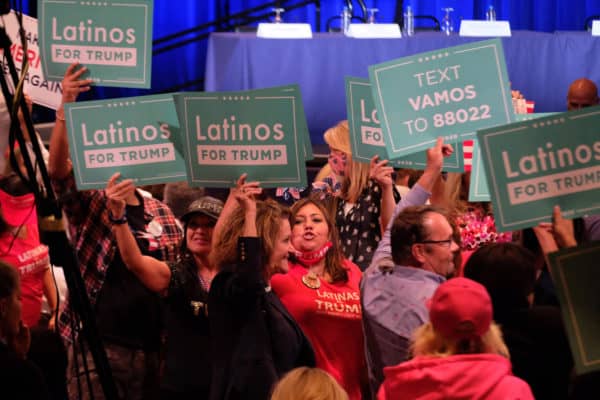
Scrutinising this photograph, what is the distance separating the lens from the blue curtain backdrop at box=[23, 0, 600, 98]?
13750 mm

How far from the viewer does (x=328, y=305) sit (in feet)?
12.4

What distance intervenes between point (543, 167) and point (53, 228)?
1492 millimetres

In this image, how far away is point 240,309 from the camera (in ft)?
10.7

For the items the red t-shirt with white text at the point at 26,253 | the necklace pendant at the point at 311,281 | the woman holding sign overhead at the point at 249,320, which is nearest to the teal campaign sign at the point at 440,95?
the necklace pendant at the point at 311,281

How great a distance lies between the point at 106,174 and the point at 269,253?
2.50ft

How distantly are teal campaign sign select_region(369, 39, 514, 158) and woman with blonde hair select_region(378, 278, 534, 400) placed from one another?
1.11m

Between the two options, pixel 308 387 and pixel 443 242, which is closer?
pixel 308 387

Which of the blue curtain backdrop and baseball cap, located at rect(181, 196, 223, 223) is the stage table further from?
baseball cap, located at rect(181, 196, 223, 223)

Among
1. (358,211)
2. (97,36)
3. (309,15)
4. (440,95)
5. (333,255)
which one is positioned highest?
(309,15)

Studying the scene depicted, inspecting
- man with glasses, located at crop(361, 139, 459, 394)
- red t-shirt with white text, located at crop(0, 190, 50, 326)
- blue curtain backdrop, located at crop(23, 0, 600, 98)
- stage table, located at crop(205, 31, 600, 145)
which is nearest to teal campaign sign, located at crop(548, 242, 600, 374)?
man with glasses, located at crop(361, 139, 459, 394)

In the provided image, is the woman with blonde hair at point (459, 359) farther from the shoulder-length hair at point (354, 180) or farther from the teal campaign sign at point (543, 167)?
the shoulder-length hair at point (354, 180)

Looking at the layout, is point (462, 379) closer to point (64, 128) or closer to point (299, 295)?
point (299, 295)

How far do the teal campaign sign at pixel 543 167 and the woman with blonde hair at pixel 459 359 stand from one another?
31 cm

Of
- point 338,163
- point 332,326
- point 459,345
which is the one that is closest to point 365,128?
point 338,163
